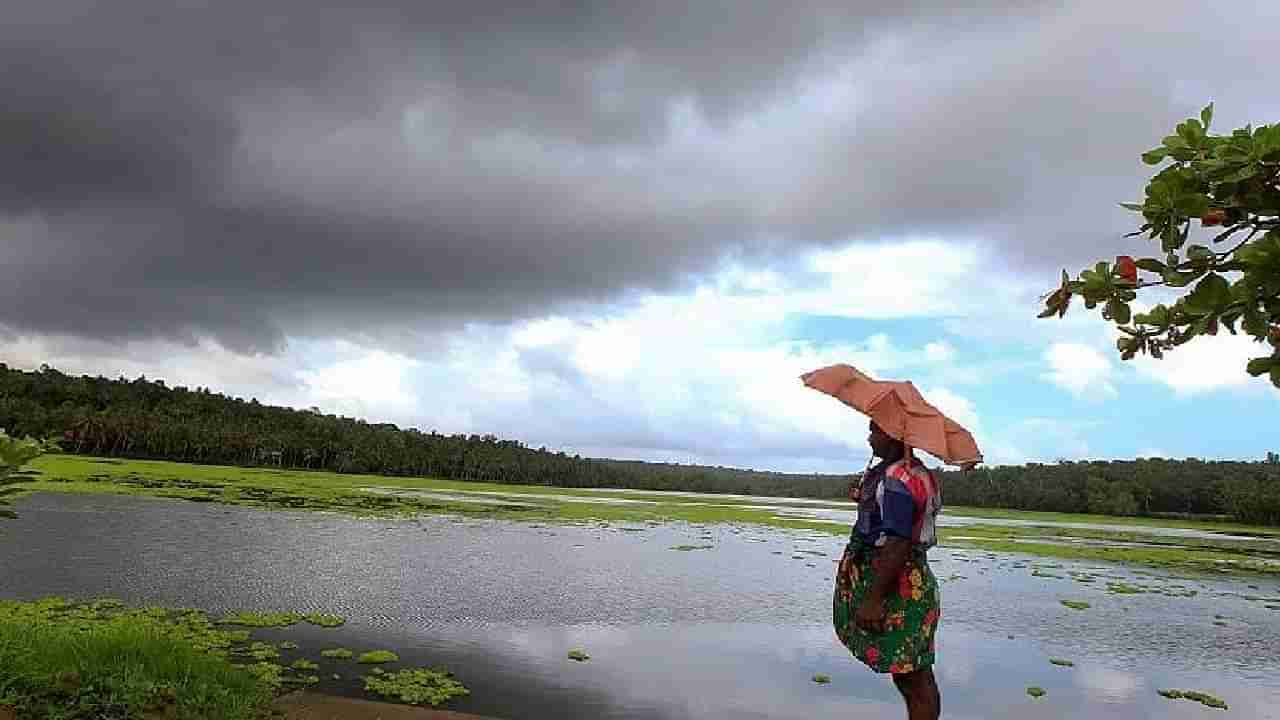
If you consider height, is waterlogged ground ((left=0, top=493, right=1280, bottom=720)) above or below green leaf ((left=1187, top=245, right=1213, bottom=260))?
below

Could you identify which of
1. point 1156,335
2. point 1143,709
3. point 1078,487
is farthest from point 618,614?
point 1078,487

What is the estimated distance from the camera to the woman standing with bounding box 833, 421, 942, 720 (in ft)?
14.7

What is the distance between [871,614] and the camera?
4621 mm

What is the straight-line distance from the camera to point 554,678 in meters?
9.27

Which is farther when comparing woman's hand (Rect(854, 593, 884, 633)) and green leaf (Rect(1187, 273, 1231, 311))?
woman's hand (Rect(854, 593, 884, 633))

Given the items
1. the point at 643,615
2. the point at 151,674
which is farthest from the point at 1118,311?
the point at 643,615

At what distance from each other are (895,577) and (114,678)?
16.6ft

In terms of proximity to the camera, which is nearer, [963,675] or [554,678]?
[554,678]

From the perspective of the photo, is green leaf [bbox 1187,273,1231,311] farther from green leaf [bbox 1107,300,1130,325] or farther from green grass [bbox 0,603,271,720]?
green grass [bbox 0,603,271,720]

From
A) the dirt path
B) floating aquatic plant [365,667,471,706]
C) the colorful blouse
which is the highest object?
the colorful blouse

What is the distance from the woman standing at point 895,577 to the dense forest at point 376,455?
92.8m

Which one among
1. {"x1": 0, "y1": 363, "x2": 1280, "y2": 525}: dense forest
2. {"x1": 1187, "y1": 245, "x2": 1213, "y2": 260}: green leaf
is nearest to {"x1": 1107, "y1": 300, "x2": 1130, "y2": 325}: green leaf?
{"x1": 1187, "y1": 245, "x2": 1213, "y2": 260}: green leaf

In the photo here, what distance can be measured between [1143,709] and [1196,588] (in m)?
15.3

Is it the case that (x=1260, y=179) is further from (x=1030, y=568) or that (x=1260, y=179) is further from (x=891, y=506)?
(x=1030, y=568)
